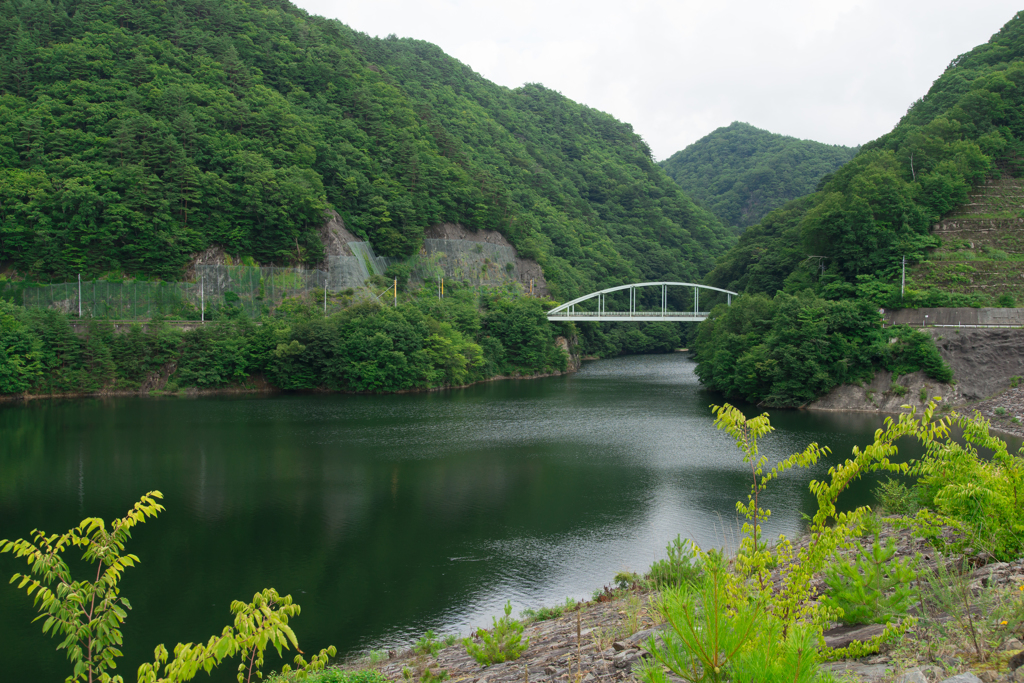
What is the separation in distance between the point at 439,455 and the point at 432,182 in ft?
134

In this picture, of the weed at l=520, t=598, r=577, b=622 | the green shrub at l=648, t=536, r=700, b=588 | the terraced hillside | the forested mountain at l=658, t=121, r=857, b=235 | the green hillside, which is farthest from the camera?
the forested mountain at l=658, t=121, r=857, b=235

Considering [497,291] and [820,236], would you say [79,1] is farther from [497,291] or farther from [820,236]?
[820,236]

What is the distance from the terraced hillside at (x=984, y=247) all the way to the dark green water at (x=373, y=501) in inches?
464

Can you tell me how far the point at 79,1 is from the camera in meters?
59.6

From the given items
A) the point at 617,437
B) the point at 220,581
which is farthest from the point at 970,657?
the point at 617,437

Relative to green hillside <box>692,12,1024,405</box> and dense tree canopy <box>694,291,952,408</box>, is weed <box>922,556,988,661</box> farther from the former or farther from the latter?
green hillside <box>692,12,1024,405</box>

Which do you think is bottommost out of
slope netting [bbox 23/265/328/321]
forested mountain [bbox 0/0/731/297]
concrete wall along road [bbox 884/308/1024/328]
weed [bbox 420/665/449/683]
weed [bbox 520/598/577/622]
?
weed [bbox 520/598/577/622]

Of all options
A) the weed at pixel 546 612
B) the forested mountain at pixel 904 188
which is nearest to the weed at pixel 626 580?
the weed at pixel 546 612

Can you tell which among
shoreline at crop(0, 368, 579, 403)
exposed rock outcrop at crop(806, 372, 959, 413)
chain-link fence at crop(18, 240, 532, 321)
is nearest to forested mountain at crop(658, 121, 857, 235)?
chain-link fence at crop(18, 240, 532, 321)

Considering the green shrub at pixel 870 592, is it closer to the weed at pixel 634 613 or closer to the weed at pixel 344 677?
the weed at pixel 634 613

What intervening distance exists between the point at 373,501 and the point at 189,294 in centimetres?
3257

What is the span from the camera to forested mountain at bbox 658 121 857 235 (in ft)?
330

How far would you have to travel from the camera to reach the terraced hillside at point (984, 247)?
3562 centimetres

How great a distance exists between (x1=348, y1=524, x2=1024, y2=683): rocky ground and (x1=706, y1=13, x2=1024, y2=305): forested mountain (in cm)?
2996
